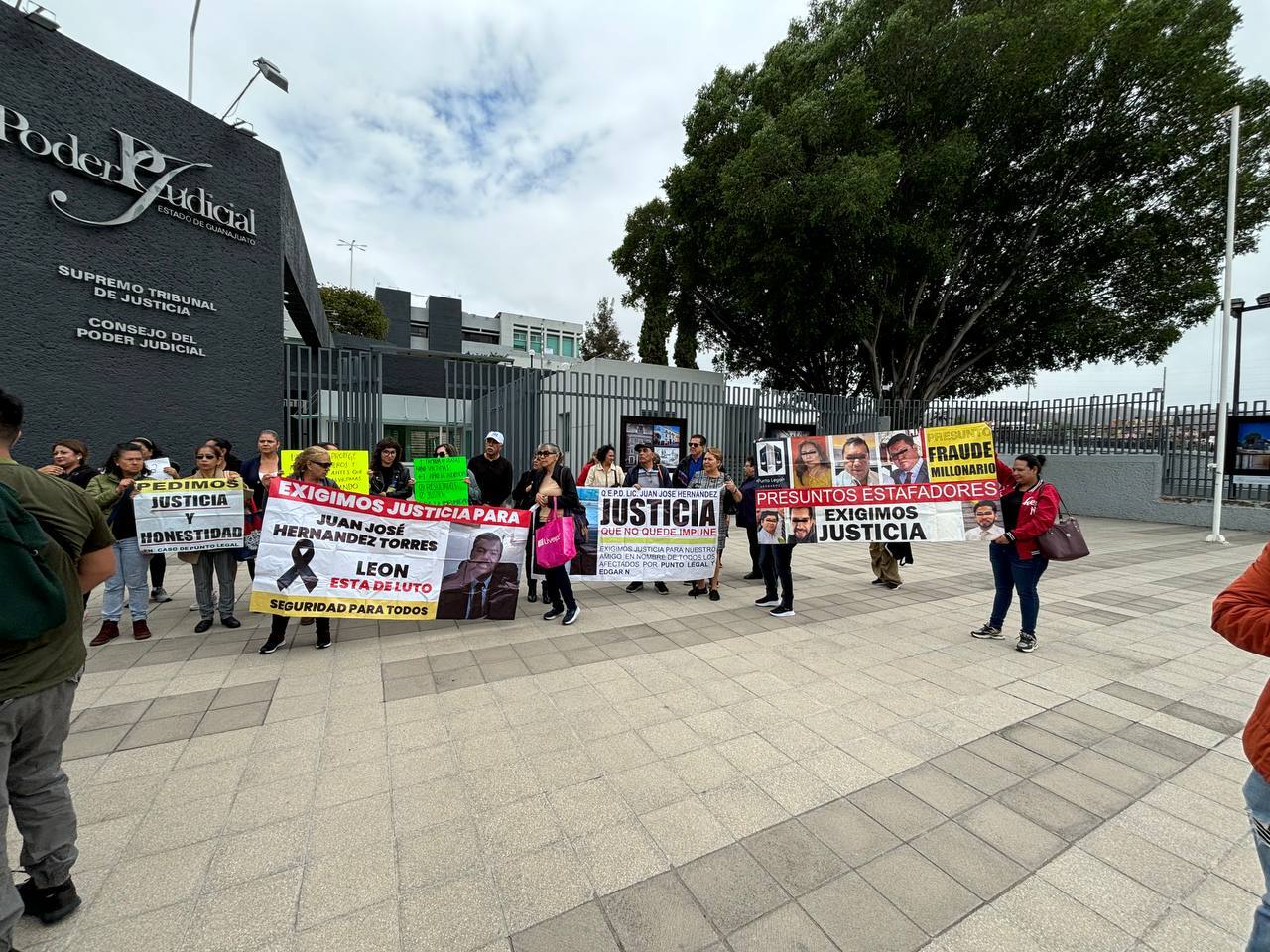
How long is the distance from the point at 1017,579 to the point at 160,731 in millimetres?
6376

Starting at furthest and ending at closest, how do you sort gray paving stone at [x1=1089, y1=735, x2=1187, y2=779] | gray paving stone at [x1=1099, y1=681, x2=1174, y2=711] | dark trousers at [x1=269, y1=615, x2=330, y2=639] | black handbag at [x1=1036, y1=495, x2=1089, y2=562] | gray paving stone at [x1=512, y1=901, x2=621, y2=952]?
dark trousers at [x1=269, y1=615, x2=330, y2=639] → black handbag at [x1=1036, y1=495, x2=1089, y2=562] → gray paving stone at [x1=1099, y1=681, x2=1174, y2=711] → gray paving stone at [x1=1089, y1=735, x2=1187, y2=779] → gray paving stone at [x1=512, y1=901, x2=621, y2=952]

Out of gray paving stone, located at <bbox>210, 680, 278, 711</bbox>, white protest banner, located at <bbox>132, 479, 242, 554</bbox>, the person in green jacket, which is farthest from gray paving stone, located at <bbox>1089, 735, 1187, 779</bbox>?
the person in green jacket

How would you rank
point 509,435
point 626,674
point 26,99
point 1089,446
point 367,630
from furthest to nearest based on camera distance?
point 1089,446
point 509,435
point 26,99
point 367,630
point 626,674

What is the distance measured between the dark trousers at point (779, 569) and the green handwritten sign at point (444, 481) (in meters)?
4.24

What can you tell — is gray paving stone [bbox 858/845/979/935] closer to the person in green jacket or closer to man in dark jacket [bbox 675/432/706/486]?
man in dark jacket [bbox 675/432/706/486]

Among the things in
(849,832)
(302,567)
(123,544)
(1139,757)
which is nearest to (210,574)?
(123,544)

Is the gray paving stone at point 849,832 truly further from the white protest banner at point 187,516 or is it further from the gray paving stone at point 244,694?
the white protest banner at point 187,516

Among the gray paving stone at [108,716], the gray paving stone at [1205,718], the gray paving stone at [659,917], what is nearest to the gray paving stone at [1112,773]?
the gray paving stone at [1205,718]

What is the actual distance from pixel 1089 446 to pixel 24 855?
783 inches

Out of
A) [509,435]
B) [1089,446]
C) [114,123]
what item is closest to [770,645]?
[509,435]

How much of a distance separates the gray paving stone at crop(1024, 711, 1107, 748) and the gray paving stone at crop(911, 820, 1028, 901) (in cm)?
142

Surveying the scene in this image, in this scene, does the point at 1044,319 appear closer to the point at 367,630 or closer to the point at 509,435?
the point at 509,435

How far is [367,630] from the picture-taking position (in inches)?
205

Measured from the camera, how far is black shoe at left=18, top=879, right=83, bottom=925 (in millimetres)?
1892
